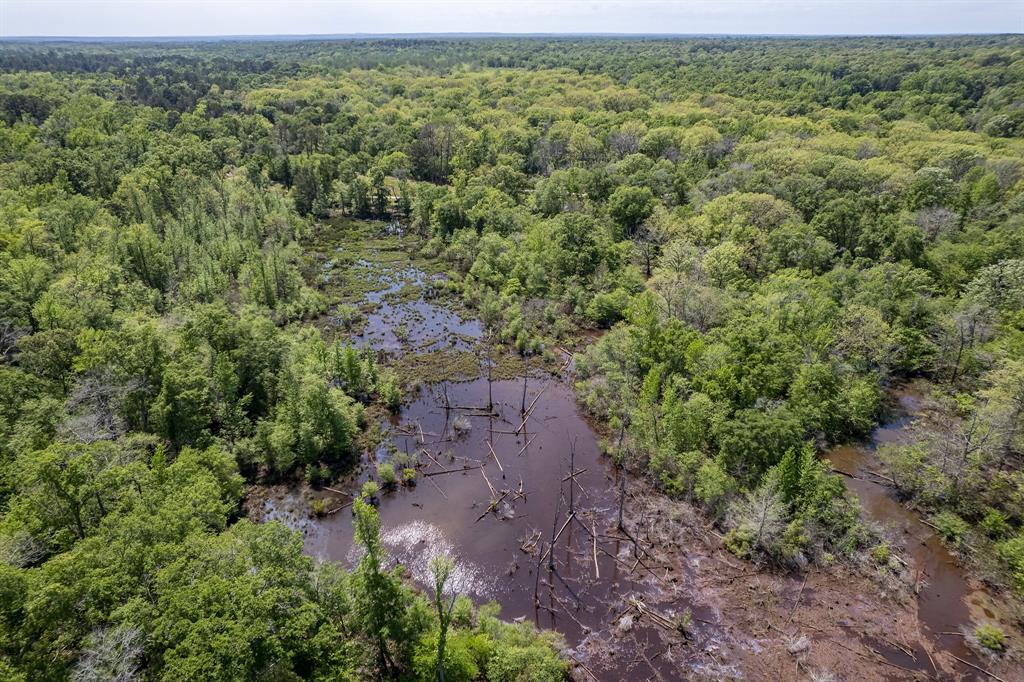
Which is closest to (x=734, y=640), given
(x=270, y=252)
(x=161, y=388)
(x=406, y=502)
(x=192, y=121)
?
(x=406, y=502)

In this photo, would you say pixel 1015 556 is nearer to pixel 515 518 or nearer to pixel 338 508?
pixel 515 518

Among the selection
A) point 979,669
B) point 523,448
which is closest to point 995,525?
point 979,669

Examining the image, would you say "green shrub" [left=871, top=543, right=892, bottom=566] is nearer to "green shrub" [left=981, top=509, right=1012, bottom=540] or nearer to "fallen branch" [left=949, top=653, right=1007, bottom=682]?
"fallen branch" [left=949, top=653, right=1007, bottom=682]

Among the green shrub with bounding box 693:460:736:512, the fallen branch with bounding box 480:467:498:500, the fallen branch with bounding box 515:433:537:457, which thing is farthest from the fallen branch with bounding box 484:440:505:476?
the green shrub with bounding box 693:460:736:512

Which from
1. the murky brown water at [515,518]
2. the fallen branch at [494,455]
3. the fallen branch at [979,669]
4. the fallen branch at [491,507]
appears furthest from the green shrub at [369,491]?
the fallen branch at [979,669]

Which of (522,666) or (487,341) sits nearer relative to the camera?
(522,666)

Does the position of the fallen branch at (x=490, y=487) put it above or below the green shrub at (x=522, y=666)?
below

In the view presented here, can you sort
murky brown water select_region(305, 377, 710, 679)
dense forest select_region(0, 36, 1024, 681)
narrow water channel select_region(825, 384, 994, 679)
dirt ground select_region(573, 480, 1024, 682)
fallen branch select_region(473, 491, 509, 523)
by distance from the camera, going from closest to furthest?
1. dense forest select_region(0, 36, 1024, 681)
2. dirt ground select_region(573, 480, 1024, 682)
3. narrow water channel select_region(825, 384, 994, 679)
4. murky brown water select_region(305, 377, 710, 679)
5. fallen branch select_region(473, 491, 509, 523)

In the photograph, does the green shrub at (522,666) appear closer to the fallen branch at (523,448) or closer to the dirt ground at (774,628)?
the dirt ground at (774,628)
